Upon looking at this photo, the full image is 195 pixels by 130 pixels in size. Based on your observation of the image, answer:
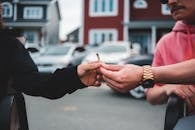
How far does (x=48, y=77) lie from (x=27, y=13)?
171 ft

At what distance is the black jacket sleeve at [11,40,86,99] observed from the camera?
9.92 feet

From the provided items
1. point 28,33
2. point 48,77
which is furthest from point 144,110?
point 28,33

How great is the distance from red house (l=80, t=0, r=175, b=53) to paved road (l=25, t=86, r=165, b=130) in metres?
24.9

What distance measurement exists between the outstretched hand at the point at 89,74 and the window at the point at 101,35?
34665 millimetres

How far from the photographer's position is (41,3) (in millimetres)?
53688

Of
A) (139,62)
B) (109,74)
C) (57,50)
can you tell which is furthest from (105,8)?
(109,74)

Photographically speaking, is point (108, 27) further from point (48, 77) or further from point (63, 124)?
point (48, 77)

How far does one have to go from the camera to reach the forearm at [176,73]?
249 cm

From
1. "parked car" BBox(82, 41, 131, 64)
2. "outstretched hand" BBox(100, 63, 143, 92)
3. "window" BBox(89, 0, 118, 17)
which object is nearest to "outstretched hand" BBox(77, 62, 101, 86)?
"outstretched hand" BBox(100, 63, 143, 92)

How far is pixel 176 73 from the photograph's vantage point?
8.18ft

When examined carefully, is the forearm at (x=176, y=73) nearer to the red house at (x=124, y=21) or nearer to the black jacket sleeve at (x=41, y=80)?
the black jacket sleeve at (x=41, y=80)

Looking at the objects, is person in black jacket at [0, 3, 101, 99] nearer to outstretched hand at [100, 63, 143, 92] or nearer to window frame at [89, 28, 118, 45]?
outstretched hand at [100, 63, 143, 92]

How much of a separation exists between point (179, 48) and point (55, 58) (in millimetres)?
15423

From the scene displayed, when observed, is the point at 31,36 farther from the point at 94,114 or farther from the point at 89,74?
the point at 89,74
